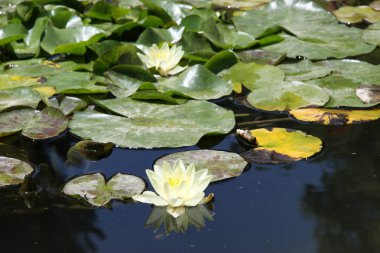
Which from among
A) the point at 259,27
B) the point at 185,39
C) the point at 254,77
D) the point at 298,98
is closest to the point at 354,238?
the point at 298,98

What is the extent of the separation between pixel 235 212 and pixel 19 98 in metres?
1.04

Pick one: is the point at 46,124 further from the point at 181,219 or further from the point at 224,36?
the point at 224,36

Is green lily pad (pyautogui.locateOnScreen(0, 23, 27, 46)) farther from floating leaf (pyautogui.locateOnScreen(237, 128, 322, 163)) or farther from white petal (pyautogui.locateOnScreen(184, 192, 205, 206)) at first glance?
white petal (pyautogui.locateOnScreen(184, 192, 205, 206))

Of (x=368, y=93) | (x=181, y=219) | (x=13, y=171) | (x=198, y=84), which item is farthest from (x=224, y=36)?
(x=181, y=219)

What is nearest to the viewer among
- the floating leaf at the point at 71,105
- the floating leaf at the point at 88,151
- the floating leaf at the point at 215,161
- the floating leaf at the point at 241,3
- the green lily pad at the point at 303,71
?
the floating leaf at the point at 215,161

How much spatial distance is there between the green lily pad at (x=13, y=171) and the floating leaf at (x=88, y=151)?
0.43 feet

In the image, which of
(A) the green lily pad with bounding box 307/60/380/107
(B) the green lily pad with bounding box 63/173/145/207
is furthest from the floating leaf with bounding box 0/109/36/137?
(A) the green lily pad with bounding box 307/60/380/107

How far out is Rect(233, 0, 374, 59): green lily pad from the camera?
110 inches

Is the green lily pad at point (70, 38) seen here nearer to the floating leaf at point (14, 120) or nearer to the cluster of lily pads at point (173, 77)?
the cluster of lily pads at point (173, 77)

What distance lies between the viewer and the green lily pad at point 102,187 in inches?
67.5

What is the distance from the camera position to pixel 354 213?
1.64 metres

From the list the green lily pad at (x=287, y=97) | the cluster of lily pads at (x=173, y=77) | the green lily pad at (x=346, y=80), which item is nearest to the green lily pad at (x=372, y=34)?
the cluster of lily pads at (x=173, y=77)

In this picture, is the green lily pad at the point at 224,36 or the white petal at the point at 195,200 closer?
the white petal at the point at 195,200

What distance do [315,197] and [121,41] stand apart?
1.55 m
